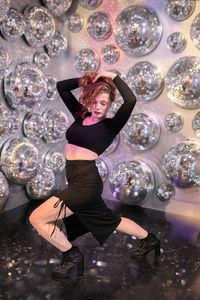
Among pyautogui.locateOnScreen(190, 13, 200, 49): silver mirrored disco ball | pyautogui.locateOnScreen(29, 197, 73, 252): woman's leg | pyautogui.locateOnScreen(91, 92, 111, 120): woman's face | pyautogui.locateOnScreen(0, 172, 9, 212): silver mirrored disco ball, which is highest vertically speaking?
pyautogui.locateOnScreen(190, 13, 200, 49): silver mirrored disco ball

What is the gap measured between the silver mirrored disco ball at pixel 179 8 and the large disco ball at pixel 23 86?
1.46 metres

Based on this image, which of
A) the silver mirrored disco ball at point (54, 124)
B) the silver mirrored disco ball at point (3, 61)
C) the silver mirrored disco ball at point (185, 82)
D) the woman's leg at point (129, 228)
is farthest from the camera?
the silver mirrored disco ball at point (54, 124)

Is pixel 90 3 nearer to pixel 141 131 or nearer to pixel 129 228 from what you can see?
pixel 141 131

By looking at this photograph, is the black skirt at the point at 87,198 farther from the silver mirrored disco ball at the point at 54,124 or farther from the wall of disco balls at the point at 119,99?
the silver mirrored disco ball at the point at 54,124

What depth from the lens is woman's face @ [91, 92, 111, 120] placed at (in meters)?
2.11

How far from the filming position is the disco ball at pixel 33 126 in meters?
3.41

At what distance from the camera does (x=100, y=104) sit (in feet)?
6.97

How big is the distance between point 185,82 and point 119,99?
77cm

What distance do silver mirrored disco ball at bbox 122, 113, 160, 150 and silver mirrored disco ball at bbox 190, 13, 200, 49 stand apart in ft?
2.85

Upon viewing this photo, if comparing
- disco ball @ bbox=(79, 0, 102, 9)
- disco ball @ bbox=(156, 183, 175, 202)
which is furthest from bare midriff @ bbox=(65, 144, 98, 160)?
disco ball @ bbox=(79, 0, 102, 9)

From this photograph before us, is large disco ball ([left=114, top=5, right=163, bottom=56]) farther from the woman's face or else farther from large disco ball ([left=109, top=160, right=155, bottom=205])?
the woman's face

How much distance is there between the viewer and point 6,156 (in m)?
3.10

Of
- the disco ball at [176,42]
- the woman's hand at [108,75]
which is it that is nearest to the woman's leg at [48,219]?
the woman's hand at [108,75]

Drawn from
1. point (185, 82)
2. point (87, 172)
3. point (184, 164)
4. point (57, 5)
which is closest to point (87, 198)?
point (87, 172)
